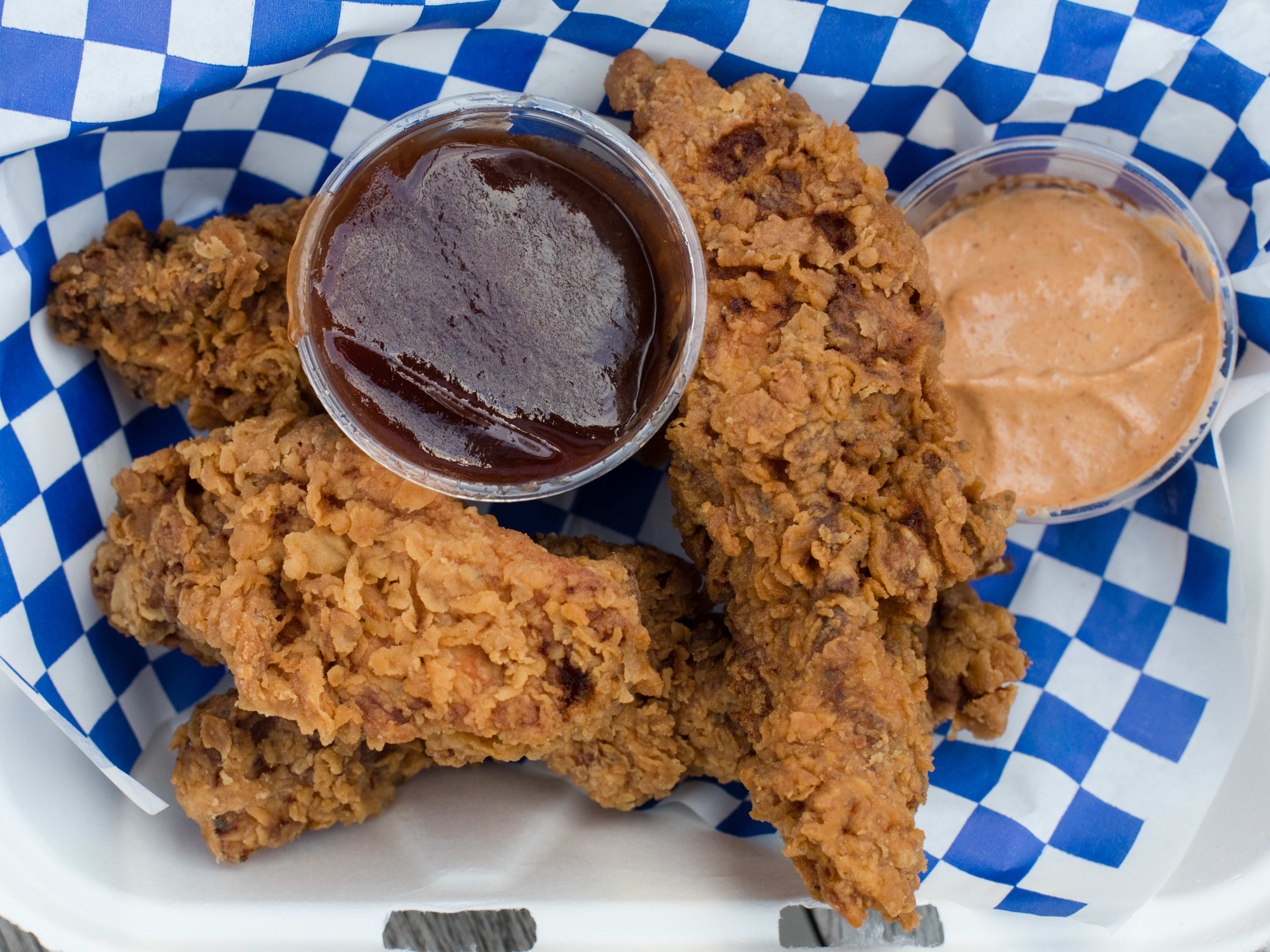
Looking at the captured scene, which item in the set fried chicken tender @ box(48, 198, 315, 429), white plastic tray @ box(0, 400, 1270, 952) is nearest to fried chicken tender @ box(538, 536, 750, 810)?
white plastic tray @ box(0, 400, 1270, 952)

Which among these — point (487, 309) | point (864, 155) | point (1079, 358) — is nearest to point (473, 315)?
point (487, 309)

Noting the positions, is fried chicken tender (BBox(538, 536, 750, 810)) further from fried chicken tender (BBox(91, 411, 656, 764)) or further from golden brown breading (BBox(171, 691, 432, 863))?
golden brown breading (BBox(171, 691, 432, 863))

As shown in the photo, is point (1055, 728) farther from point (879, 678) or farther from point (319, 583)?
point (319, 583)

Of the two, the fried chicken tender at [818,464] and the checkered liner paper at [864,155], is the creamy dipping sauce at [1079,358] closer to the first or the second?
the checkered liner paper at [864,155]

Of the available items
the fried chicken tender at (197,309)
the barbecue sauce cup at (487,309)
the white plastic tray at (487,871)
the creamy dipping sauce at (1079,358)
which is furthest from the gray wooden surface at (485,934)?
the fried chicken tender at (197,309)

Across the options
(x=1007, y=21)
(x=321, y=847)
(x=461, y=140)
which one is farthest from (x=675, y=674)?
(x=1007, y=21)

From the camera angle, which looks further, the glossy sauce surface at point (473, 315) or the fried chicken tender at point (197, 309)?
the fried chicken tender at point (197, 309)

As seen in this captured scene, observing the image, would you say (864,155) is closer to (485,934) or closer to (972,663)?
(972,663)
